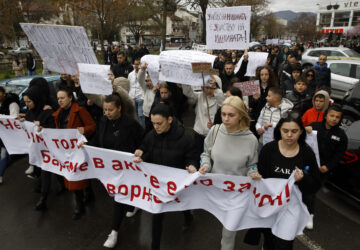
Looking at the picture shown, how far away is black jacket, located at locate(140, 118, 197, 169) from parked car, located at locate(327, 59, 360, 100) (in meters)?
8.47

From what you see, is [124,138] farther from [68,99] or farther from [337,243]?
[337,243]

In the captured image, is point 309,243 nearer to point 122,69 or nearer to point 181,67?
point 181,67

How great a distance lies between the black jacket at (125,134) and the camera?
10.5 ft

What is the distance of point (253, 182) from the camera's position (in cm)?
258

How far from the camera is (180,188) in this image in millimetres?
2770

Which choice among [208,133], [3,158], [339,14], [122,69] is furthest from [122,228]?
[339,14]

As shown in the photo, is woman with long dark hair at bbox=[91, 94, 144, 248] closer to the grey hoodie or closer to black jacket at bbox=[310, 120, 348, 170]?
the grey hoodie

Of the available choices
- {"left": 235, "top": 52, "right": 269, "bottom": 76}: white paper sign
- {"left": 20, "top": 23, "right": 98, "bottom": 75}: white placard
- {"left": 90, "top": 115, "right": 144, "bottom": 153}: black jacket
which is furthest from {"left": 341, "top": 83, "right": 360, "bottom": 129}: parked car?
{"left": 20, "top": 23, "right": 98, "bottom": 75}: white placard

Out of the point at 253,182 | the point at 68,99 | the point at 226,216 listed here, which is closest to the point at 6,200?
the point at 68,99

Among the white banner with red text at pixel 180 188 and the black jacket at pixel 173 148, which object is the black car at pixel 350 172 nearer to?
the white banner with red text at pixel 180 188

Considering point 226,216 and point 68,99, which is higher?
point 68,99

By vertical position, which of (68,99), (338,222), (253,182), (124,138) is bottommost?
(338,222)

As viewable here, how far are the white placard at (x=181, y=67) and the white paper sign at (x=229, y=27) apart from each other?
0.94 metres

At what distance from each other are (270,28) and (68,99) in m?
77.4
